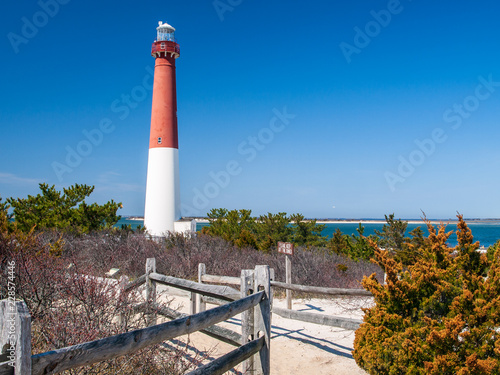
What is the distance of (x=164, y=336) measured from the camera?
289cm

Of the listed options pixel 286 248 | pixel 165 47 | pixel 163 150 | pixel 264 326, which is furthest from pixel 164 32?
pixel 264 326

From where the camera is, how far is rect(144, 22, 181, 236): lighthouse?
20000mm

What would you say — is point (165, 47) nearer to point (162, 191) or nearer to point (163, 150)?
point (163, 150)

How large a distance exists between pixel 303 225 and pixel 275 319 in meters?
11.8

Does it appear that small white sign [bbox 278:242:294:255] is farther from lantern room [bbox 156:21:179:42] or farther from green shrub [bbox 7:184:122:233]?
lantern room [bbox 156:21:179:42]

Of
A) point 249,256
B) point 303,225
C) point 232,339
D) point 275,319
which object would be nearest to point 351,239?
point 303,225

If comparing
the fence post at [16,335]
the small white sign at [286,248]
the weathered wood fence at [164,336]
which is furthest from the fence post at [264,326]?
the small white sign at [286,248]

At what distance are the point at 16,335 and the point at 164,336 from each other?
1126 millimetres

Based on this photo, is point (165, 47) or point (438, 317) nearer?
point (438, 317)

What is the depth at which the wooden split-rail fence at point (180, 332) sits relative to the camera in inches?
78.5

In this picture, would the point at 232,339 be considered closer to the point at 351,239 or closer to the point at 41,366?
the point at 41,366

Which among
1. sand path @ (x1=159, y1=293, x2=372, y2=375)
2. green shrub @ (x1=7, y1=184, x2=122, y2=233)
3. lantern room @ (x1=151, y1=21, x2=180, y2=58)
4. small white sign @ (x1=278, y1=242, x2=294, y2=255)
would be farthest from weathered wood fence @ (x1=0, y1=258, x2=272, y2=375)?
lantern room @ (x1=151, y1=21, x2=180, y2=58)

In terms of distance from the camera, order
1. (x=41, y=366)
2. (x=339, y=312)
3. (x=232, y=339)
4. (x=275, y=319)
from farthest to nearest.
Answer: (x=339, y=312) < (x=275, y=319) < (x=232, y=339) < (x=41, y=366)

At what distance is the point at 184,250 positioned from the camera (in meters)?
14.6
